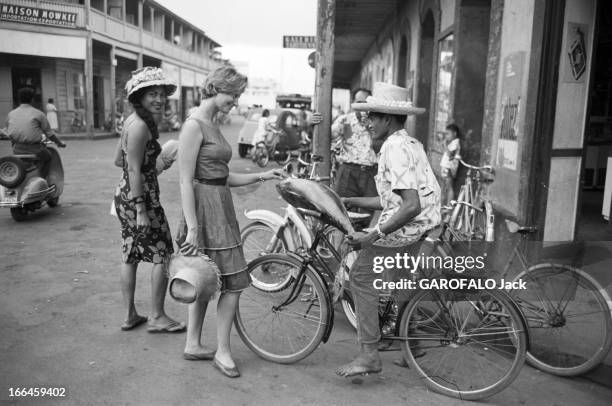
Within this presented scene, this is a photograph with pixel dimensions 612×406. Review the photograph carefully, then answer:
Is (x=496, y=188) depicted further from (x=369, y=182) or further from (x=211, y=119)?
(x=211, y=119)

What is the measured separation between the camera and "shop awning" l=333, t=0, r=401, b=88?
49.4 ft

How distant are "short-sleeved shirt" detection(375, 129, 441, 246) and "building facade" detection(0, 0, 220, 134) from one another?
75.1 ft

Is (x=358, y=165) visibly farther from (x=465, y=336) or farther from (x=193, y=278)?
(x=193, y=278)

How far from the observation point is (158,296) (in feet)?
14.3

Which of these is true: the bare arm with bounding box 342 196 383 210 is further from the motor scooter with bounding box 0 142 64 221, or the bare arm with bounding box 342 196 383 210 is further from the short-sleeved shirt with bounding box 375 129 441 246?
the motor scooter with bounding box 0 142 64 221

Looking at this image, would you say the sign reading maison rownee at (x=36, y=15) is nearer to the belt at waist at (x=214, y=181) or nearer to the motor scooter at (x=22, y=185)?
the motor scooter at (x=22, y=185)

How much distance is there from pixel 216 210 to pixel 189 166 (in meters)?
0.33

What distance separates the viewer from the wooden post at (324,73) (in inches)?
236

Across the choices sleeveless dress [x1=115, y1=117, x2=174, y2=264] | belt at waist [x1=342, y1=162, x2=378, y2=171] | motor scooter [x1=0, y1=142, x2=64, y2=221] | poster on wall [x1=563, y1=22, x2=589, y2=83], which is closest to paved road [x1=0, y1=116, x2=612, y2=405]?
sleeveless dress [x1=115, y1=117, x2=174, y2=264]

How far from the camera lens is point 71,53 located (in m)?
26.1

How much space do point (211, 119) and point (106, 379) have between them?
1.72 meters

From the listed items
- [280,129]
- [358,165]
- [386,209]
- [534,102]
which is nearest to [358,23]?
[280,129]

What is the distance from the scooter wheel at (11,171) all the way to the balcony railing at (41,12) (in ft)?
63.7

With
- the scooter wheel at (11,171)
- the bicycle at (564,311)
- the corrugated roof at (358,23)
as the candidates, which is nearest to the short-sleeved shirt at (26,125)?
the scooter wheel at (11,171)
